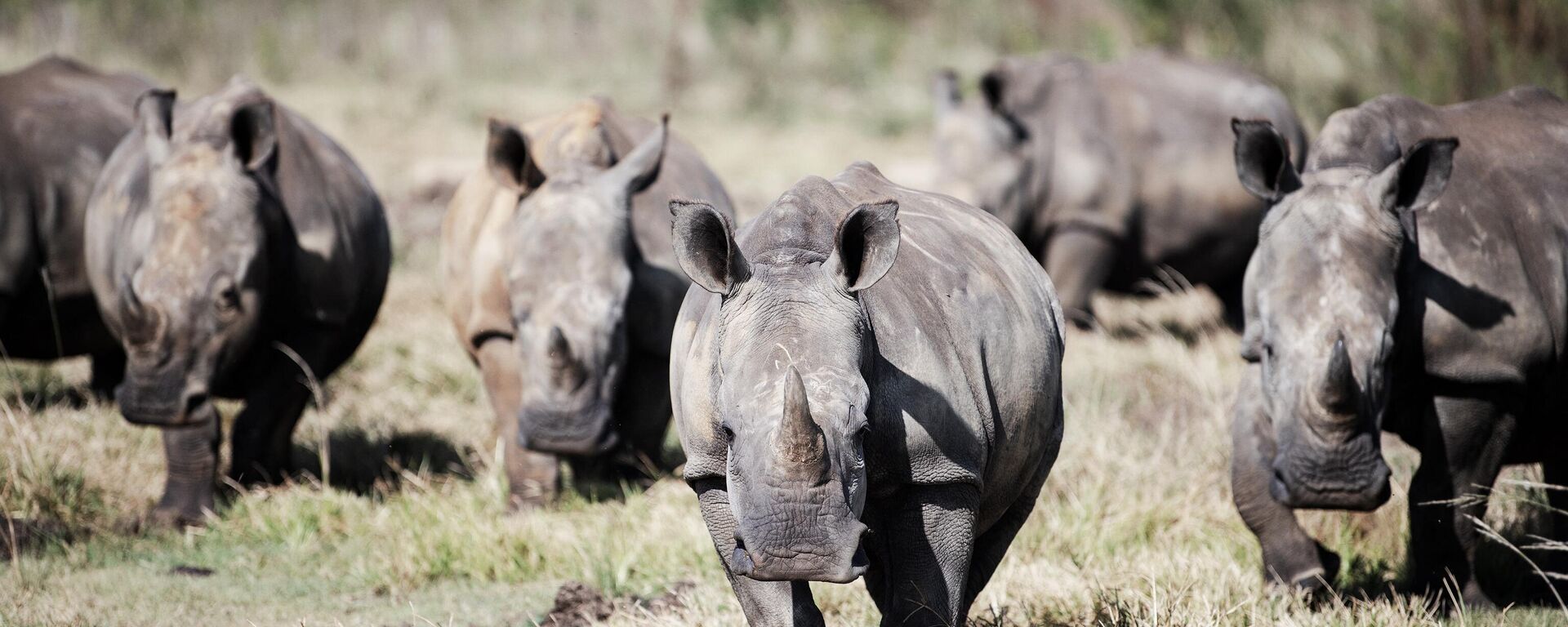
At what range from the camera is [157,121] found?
21.2 feet

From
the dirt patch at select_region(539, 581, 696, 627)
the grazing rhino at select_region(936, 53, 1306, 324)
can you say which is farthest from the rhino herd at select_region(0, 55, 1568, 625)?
the grazing rhino at select_region(936, 53, 1306, 324)

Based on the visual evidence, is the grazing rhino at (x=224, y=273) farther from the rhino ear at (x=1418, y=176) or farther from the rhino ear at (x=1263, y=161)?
the rhino ear at (x=1418, y=176)

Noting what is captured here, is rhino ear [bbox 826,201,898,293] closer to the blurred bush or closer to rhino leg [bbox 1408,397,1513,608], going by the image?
rhino leg [bbox 1408,397,1513,608]

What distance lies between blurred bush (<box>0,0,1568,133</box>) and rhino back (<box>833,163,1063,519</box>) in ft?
30.0

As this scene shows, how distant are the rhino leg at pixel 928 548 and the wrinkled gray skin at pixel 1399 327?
1.40m

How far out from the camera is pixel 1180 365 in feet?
26.8

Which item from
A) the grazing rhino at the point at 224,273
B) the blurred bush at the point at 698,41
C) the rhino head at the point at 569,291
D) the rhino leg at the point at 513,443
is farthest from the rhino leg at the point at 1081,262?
the grazing rhino at the point at 224,273

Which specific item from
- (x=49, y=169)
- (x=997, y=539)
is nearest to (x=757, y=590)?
(x=997, y=539)

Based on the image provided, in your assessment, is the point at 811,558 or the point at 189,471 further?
the point at 189,471

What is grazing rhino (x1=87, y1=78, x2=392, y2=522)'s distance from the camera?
620 centimetres

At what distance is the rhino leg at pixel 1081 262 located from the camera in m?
9.80

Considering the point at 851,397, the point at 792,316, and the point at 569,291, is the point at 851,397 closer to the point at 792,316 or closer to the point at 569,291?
the point at 792,316

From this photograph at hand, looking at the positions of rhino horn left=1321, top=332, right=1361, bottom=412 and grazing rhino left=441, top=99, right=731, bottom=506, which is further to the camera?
grazing rhino left=441, top=99, right=731, bottom=506

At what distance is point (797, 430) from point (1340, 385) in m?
2.00
